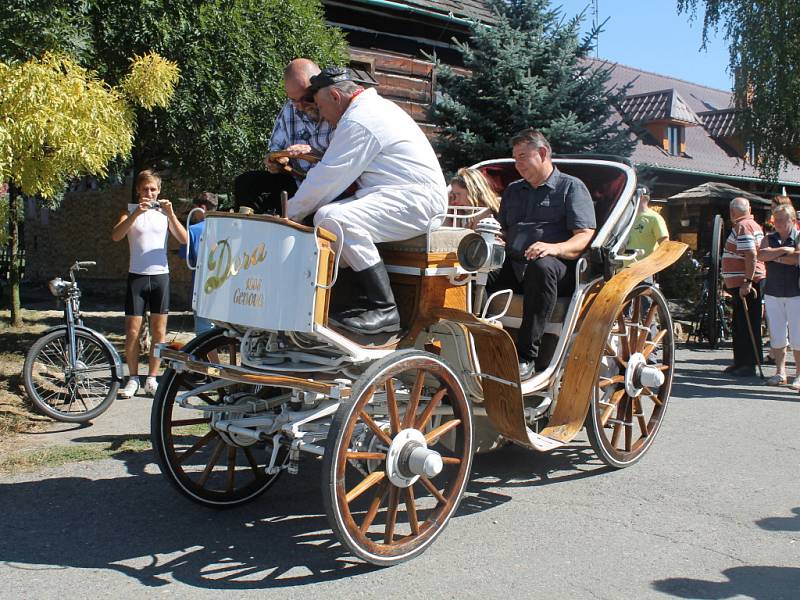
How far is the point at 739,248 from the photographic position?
977 centimetres

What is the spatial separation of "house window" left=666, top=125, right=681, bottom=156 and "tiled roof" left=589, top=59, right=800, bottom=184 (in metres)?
0.38

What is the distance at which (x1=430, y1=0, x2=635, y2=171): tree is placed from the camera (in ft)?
37.3

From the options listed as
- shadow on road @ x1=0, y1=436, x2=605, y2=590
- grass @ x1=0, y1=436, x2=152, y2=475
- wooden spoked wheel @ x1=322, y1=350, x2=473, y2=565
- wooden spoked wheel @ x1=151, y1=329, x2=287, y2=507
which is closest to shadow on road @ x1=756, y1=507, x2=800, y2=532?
shadow on road @ x1=0, y1=436, x2=605, y2=590

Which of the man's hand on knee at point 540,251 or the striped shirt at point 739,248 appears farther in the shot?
the striped shirt at point 739,248

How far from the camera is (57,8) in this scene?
7.30 m

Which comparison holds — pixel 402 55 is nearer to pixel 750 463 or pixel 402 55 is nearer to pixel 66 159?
pixel 66 159

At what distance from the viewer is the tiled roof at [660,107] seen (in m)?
28.0

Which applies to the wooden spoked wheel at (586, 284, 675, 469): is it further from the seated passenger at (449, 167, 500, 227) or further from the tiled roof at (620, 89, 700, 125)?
the tiled roof at (620, 89, 700, 125)

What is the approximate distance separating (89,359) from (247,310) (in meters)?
3.51

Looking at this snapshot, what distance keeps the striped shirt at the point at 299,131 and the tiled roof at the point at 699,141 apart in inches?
705

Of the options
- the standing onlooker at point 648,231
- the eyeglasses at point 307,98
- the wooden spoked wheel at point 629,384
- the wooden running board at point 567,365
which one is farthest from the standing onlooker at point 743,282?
the eyeglasses at point 307,98

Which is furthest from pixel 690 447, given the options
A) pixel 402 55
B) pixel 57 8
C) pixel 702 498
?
pixel 402 55

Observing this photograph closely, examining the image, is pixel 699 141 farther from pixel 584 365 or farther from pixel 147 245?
pixel 584 365

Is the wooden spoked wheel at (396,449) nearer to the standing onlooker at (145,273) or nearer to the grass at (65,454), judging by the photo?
the grass at (65,454)
